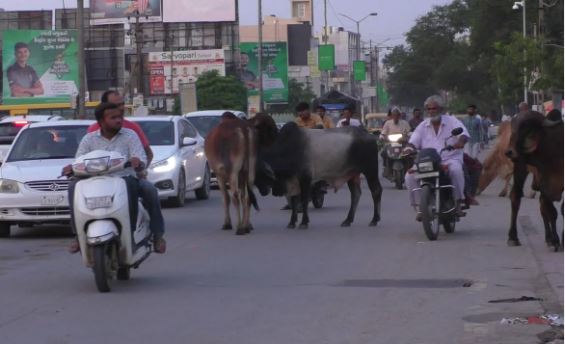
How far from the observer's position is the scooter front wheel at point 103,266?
10078mm

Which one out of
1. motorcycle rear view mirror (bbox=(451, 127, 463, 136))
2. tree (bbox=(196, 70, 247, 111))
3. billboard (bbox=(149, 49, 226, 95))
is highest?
billboard (bbox=(149, 49, 226, 95))

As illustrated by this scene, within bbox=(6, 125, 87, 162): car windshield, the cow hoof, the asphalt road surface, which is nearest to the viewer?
the asphalt road surface

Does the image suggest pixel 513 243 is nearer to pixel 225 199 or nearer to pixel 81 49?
pixel 225 199

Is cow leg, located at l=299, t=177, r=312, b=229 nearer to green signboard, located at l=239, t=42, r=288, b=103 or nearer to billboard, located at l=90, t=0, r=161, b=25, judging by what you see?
green signboard, located at l=239, t=42, r=288, b=103

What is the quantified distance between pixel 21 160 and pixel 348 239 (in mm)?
4625

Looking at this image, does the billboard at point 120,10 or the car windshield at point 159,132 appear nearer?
the car windshield at point 159,132

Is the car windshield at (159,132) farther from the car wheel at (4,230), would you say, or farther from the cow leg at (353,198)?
the car wheel at (4,230)

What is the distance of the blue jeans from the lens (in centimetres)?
1076

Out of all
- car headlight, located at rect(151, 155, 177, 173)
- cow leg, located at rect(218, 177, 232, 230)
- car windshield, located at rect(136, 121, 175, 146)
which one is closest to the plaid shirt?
cow leg, located at rect(218, 177, 232, 230)

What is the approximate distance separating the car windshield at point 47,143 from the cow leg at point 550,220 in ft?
21.4

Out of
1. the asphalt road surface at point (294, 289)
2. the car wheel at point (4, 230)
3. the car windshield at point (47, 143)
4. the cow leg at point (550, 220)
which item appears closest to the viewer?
the asphalt road surface at point (294, 289)

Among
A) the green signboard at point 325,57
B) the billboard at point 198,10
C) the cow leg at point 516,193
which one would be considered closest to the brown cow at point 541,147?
the cow leg at point 516,193

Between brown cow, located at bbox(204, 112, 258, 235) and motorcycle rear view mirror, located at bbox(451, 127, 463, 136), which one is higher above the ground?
motorcycle rear view mirror, located at bbox(451, 127, 463, 136)

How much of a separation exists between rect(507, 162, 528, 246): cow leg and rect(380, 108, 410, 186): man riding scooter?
1110 cm
